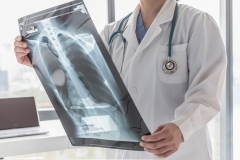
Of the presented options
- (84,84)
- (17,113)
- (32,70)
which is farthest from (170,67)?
(32,70)

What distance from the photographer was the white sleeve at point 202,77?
944 millimetres

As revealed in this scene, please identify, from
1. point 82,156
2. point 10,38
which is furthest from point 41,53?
point 82,156

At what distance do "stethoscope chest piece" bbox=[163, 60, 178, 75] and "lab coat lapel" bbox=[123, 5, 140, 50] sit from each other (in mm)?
141

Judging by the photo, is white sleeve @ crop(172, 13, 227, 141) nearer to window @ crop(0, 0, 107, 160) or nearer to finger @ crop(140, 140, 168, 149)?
finger @ crop(140, 140, 168, 149)

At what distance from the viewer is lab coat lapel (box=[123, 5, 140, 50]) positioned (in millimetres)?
1210

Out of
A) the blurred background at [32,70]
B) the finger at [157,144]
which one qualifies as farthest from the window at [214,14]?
the finger at [157,144]

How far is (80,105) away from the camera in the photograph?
3.43 ft

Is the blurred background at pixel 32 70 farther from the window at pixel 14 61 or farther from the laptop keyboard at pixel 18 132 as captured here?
the laptop keyboard at pixel 18 132

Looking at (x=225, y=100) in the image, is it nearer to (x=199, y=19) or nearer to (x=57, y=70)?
(x=199, y=19)

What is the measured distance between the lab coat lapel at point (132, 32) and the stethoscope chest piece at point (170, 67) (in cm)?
14

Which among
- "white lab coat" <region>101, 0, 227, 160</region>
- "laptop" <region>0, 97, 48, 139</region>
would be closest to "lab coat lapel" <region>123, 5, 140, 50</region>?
"white lab coat" <region>101, 0, 227, 160</region>

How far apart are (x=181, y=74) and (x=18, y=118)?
0.82 m

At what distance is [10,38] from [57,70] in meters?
0.99
